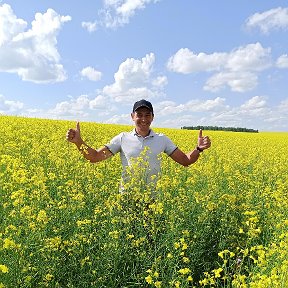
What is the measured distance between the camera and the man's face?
472 centimetres

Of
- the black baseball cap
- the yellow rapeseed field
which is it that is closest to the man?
the black baseball cap

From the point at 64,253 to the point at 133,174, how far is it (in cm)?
113

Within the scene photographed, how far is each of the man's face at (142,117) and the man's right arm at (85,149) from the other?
520mm

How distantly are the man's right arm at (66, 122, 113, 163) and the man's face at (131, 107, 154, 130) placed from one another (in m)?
0.52

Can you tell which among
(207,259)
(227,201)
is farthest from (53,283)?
(227,201)

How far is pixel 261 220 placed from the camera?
220 inches

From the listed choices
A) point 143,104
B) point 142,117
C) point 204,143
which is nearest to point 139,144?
A: point 142,117

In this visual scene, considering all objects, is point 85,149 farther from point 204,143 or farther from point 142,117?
point 204,143

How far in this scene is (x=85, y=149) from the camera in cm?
488

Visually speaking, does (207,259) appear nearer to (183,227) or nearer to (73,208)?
(183,227)

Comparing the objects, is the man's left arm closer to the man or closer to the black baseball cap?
the man

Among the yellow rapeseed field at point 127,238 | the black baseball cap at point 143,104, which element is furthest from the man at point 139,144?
the yellow rapeseed field at point 127,238

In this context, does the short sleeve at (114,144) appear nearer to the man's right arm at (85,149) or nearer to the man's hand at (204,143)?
the man's right arm at (85,149)


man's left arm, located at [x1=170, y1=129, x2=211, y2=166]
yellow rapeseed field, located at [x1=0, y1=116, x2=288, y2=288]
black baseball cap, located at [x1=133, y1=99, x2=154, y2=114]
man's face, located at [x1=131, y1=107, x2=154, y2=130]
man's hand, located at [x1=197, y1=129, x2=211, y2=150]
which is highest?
black baseball cap, located at [x1=133, y1=99, x2=154, y2=114]
